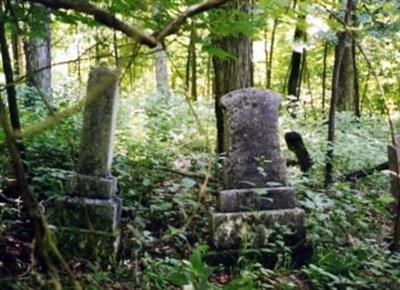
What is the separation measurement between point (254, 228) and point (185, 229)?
0.62 metres

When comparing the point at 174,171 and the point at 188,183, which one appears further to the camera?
the point at 174,171

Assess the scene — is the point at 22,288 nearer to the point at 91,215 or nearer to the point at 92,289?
the point at 92,289

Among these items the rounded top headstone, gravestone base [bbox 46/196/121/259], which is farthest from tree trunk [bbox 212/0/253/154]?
gravestone base [bbox 46/196/121/259]

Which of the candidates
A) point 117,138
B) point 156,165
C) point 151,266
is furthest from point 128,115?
point 151,266

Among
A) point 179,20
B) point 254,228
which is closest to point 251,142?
point 254,228

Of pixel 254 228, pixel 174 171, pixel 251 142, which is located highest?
pixel 251 142

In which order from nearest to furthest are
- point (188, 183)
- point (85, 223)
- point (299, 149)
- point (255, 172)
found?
point (188, 183) < point (85, 223) < point (255, 172) < point (299, 149)

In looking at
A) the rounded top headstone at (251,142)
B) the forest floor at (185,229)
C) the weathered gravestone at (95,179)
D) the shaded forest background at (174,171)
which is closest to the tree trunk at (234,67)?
the shaded forest background at (174,171)

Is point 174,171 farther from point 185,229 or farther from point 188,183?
point 188,183

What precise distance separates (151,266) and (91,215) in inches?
34.7

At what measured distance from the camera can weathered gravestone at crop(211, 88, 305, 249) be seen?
5.12 metres

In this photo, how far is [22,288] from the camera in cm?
324

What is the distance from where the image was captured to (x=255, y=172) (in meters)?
5.35

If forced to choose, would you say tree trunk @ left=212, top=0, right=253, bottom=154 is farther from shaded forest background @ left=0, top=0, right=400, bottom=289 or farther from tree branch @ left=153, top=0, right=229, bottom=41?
tree branch @ left=153, top=0, right=229, bottom=41
